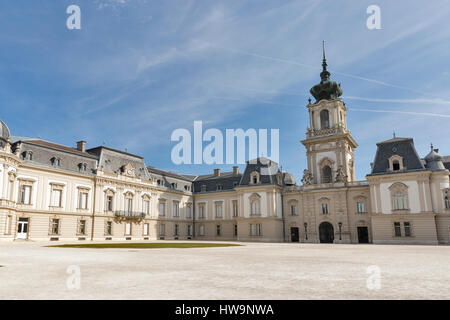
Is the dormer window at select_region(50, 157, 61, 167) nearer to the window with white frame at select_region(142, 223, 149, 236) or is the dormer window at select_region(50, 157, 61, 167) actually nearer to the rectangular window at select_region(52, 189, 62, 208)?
the rectangular window at select_region(52, 189, 62, 208)

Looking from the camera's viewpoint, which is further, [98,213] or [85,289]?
[98,213]

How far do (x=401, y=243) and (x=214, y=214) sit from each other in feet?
86.4

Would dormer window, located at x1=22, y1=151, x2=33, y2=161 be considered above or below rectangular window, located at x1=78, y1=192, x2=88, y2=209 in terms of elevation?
above

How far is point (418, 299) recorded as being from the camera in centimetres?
600

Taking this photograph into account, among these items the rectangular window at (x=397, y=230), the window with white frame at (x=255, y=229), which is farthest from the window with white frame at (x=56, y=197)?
the rectangular window at (x=397, y=230)

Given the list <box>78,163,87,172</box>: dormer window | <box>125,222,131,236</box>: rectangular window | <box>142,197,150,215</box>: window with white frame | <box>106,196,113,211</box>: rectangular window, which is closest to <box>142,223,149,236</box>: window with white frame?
<box>142,197,150,215</box>: window with white frame

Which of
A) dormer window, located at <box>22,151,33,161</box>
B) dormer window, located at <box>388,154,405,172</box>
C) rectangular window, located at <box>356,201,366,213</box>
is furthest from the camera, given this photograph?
rectangular window, located at <box>356,201,366,213</box>

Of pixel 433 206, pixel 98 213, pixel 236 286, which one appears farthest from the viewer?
pixel 98 213

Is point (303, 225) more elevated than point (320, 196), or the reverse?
point (320, 196)

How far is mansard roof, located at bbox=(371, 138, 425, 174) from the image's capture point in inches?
1521

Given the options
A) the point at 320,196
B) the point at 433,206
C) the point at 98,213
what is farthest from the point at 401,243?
the point at 98,213

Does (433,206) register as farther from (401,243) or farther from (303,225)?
(303,225)

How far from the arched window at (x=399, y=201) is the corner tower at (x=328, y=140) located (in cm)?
652

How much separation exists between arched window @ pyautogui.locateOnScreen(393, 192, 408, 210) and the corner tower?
652cm
